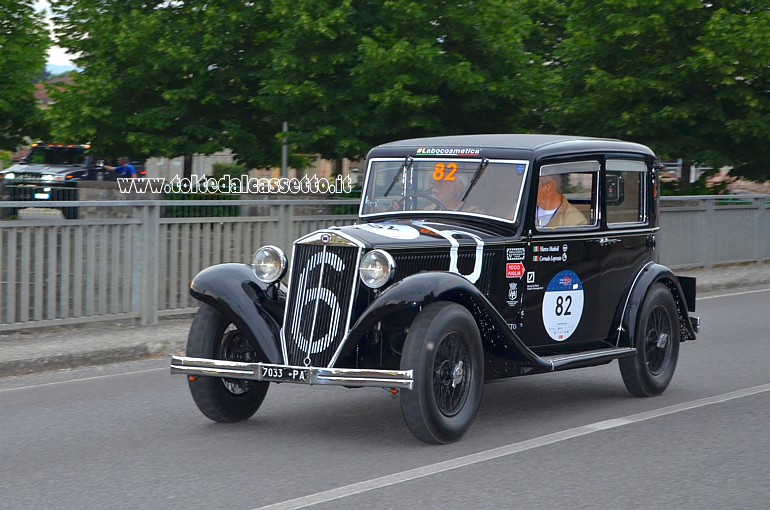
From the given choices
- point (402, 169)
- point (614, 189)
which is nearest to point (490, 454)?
point (402, 169)

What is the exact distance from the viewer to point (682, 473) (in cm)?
619

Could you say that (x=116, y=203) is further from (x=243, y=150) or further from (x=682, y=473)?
(x=243, y=150)

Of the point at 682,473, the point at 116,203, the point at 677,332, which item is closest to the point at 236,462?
the point at 682,473

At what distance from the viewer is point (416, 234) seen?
7.38 metres

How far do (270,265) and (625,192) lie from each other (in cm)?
318

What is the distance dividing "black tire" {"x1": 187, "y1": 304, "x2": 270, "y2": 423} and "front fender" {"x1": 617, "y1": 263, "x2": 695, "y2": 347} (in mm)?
2931

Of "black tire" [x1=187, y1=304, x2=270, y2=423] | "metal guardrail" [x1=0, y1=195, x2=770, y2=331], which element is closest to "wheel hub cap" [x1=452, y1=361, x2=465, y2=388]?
"black tire" [x1=187, y1=304, x2=270, y2=423]

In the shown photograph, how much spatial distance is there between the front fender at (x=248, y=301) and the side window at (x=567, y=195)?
6.73 feet

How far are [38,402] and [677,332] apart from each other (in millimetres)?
5038

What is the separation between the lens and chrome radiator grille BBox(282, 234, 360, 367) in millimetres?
6914

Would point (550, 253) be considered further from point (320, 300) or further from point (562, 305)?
point (320, 300)

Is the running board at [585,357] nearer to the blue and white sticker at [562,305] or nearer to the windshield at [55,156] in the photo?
the blue and white sticker at [562,305]

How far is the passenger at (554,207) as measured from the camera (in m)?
8.10

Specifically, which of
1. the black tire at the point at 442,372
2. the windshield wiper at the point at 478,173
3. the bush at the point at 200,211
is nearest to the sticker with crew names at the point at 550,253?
the windshield wiper at the point at 478,173
